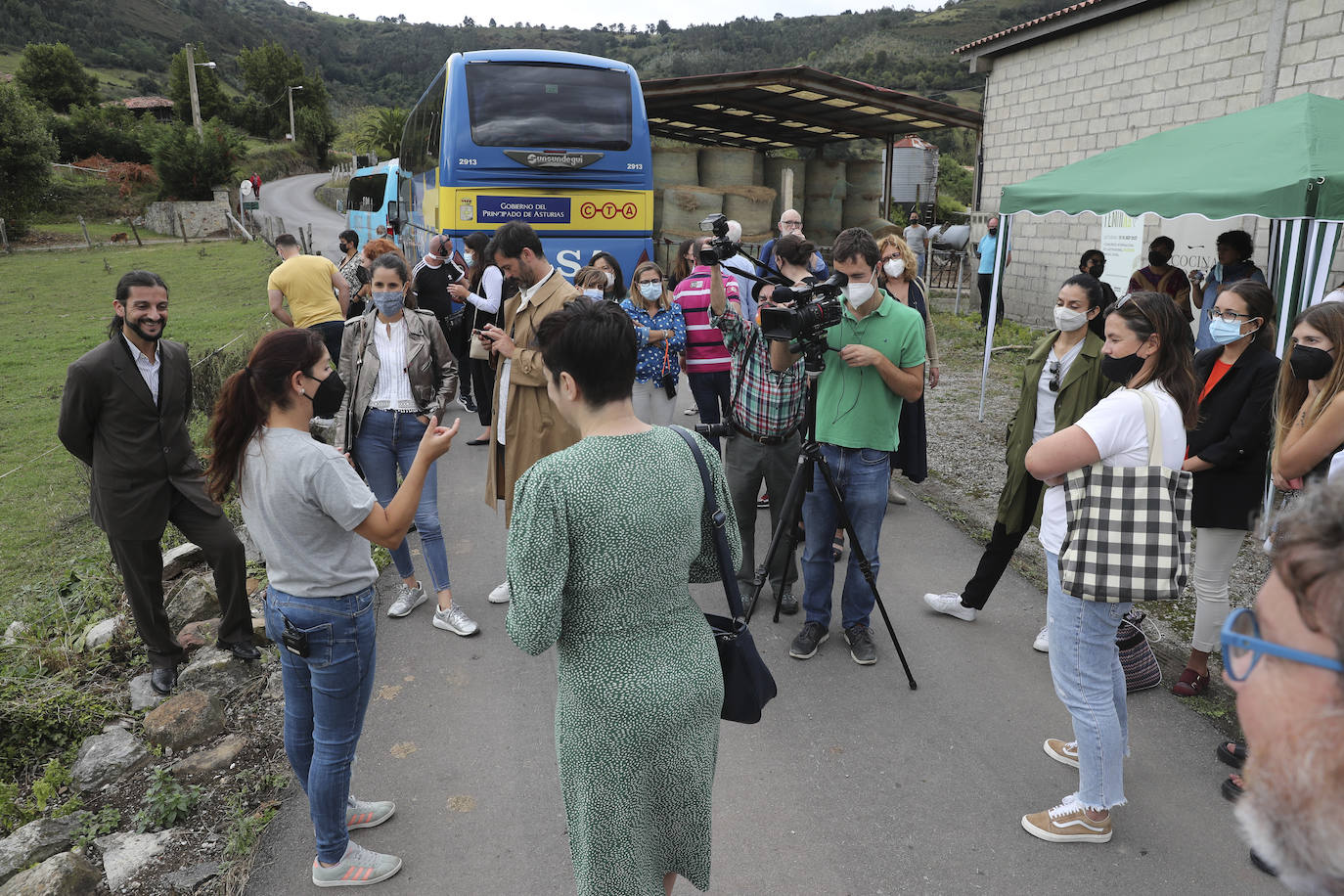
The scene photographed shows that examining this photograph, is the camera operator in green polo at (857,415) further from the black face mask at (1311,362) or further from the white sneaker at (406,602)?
the white sneaker at (406,602)

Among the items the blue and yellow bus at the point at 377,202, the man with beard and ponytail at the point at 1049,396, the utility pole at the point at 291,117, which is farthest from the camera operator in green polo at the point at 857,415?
the utility pole at the point at 291,117

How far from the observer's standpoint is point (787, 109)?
51.5 ft

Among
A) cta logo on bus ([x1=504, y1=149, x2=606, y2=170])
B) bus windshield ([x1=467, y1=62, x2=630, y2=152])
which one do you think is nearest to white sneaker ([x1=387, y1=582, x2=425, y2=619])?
cta logo on bus ([x1=504, y1=149, x2=606, y2=170])

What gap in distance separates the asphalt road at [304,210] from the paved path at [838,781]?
22.5 m

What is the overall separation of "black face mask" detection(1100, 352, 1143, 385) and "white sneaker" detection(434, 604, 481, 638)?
3166 mm

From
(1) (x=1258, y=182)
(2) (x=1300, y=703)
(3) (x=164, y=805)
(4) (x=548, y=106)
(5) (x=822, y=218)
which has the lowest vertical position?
(3) (x=164, y=805)

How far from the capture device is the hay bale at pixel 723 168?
1559cm

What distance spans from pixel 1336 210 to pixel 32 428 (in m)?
13.1

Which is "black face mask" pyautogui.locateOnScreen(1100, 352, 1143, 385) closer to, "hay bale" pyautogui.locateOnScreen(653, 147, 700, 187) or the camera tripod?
the camera tripod

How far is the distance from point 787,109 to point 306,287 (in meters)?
11.2

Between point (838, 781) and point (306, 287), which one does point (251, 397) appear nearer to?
point (838, 781)

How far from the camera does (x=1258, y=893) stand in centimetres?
262

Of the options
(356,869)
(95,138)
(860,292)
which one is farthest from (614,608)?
(95,138)

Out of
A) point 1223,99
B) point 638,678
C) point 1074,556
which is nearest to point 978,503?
point 1074,556
